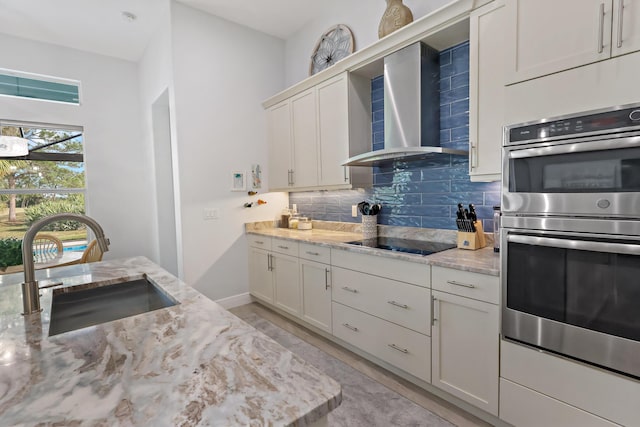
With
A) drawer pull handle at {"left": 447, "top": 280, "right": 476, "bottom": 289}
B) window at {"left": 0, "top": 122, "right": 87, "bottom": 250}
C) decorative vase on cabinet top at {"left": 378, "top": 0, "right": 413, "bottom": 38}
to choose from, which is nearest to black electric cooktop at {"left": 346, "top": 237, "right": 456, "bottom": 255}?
drawer pull handle at {"left": 447, "top": 280, "right": 476, "bottom": 289}

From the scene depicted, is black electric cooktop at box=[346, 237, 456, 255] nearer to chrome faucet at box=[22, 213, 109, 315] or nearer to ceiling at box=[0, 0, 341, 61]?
chrome faucet at box=[22, 213, 109, 315]

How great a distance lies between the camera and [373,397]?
2020 mm

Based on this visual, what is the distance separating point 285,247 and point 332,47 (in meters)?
2.20

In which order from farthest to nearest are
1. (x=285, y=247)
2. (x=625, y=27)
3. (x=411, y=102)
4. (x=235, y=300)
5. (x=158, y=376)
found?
(x=235, y=300)
(x=285, y=247)
(x=411, y=102)
(x=625, y=27)
(x=158, y=376)

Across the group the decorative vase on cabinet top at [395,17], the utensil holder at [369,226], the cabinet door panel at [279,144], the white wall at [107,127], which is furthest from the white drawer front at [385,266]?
the white wall at [107,127]

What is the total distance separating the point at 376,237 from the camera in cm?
288

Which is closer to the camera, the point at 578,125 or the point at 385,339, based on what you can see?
the point at 578,125

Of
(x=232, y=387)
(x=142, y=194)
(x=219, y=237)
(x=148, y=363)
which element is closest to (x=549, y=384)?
(x=232, y=387)

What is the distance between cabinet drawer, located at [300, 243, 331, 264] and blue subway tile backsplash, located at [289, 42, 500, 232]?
0.67 metres

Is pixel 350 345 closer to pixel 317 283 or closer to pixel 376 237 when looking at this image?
pixel 317 283

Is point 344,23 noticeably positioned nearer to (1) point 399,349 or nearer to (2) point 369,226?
(2) point 369,226

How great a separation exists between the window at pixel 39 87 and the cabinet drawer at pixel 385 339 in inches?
174

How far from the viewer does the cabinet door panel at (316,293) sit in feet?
8.84

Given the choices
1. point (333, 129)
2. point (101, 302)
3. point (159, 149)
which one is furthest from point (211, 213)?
point (101, 302)
